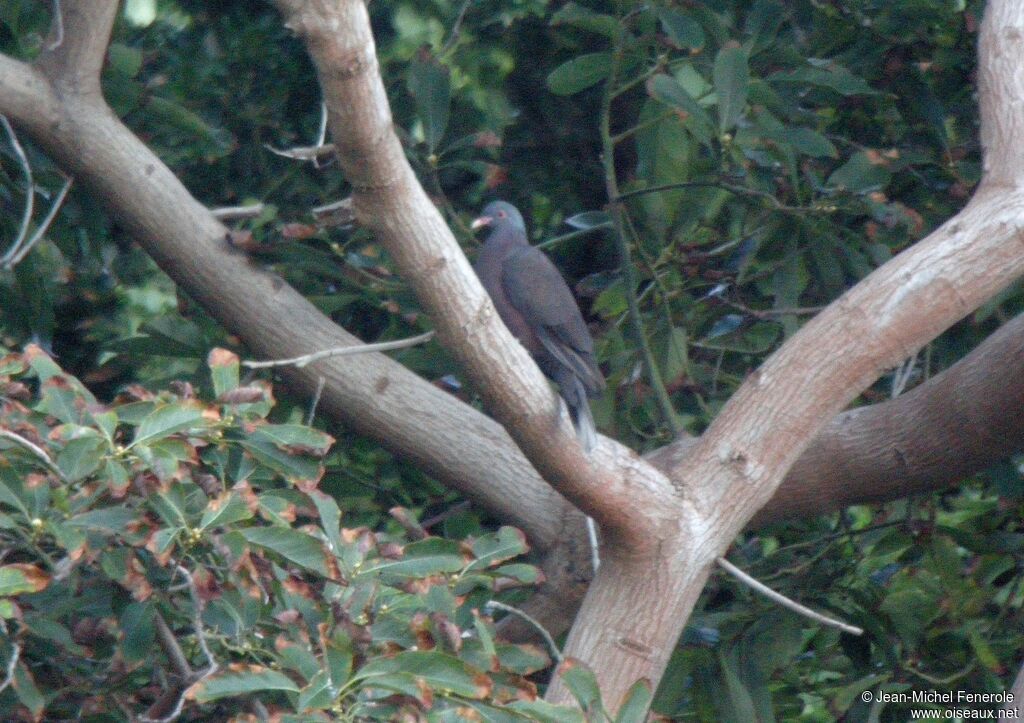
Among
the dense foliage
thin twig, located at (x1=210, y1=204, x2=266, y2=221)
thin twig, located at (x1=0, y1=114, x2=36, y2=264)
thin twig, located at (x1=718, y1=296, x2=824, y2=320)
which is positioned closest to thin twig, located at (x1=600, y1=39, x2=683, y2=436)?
the dense foliage

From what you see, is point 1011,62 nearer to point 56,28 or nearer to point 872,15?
point 872,15

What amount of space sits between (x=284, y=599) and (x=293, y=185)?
2.42 metres

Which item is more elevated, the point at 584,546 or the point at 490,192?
the point at 490,192

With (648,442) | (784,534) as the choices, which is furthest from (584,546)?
(784,534)

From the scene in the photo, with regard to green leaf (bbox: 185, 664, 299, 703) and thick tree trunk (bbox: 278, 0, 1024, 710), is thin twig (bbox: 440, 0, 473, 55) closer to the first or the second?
thick tree trunk (bbox: 278, 0, 1024, 710)

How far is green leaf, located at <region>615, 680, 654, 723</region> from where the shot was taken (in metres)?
2.63

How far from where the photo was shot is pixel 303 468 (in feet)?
9.04

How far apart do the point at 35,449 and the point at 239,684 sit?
1.96ft

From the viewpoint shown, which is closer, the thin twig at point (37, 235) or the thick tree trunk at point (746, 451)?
the thick tree trunk at point (746, 451)

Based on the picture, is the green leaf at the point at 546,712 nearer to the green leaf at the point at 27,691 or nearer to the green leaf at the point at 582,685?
the green leaf at the point at 582,685

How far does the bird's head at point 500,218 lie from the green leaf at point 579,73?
0.56m

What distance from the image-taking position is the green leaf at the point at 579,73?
3836 millimetres

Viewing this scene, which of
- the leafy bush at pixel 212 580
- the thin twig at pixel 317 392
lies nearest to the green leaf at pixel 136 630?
the leafy bush at pixel 212 580

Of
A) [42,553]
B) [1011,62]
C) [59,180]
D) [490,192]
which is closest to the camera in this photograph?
[42,553]
